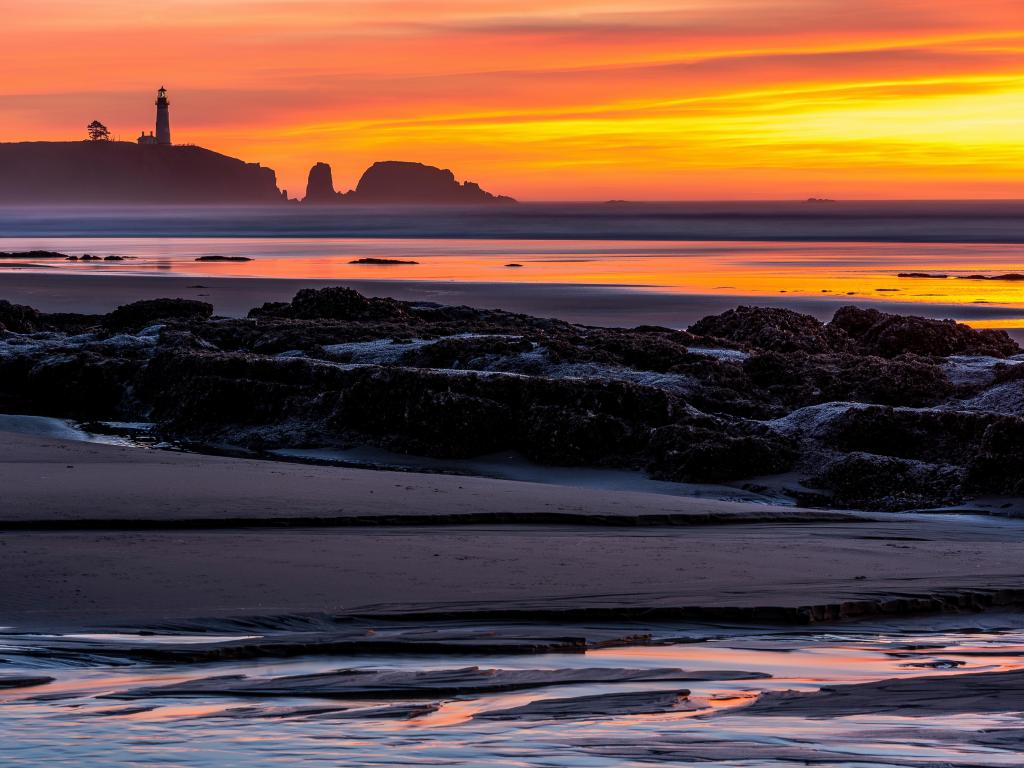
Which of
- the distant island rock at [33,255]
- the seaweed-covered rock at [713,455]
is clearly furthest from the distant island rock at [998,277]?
the distant island rock at [33,255]

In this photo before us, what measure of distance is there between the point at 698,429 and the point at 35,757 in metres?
7.25

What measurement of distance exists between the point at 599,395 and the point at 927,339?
21.0 feet

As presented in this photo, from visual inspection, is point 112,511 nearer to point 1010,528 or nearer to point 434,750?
point 434,750

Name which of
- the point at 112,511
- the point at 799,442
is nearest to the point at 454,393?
the point at 799,442

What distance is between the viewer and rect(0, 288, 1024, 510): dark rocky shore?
983 centimetres

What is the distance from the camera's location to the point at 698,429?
405 inches

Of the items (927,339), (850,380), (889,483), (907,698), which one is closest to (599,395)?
(889,483)

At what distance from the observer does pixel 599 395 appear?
11.0m

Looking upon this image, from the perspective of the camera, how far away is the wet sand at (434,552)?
551cm

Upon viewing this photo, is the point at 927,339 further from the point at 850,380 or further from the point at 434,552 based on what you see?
the point at 434,552

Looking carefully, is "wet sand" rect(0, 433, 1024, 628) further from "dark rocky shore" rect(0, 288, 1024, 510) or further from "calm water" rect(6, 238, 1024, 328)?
"calm water" rect(6, 238, 1024, 328)

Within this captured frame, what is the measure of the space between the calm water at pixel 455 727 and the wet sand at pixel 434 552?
71 cm

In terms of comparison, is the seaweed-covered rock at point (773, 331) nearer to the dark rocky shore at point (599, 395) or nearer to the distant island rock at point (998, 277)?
the dark rocky shore at point (599, 395)

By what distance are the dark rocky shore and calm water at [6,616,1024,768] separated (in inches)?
197
